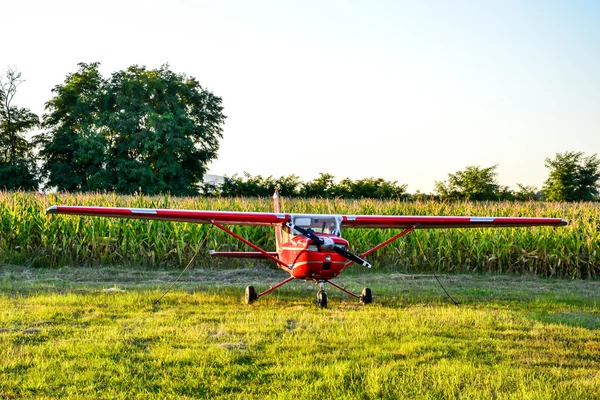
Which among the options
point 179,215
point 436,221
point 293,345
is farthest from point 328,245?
point 436,221

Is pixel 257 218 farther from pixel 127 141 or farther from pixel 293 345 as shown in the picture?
pixel 127 141

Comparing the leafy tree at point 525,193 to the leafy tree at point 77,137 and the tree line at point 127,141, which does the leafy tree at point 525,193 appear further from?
the leafy tree at point 77,137

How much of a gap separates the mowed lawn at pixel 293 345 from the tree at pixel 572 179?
4574cm

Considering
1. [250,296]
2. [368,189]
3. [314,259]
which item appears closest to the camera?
[314,259]

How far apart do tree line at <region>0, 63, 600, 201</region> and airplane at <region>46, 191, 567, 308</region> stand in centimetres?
2695

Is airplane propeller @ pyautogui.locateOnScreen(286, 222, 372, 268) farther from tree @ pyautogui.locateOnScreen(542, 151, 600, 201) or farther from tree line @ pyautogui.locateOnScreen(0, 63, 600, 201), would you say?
tree @ pyautogui.locateOnScreen(542, 151, 600, 201)

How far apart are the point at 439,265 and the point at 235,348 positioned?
10683 mm

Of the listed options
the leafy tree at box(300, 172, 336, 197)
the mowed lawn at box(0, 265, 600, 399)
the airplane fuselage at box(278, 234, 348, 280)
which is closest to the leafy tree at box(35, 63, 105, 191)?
the leafy tree at box(300, 172, 336, 197)

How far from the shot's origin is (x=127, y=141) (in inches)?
1750

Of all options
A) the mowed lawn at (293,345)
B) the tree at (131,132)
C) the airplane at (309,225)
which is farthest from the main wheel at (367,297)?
the tree at (131,132)

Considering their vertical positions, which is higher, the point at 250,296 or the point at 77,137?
the point at 77,137

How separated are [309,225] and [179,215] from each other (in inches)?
89.2

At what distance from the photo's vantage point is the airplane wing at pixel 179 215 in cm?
960

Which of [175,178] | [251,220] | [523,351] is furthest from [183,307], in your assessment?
[175,178]
